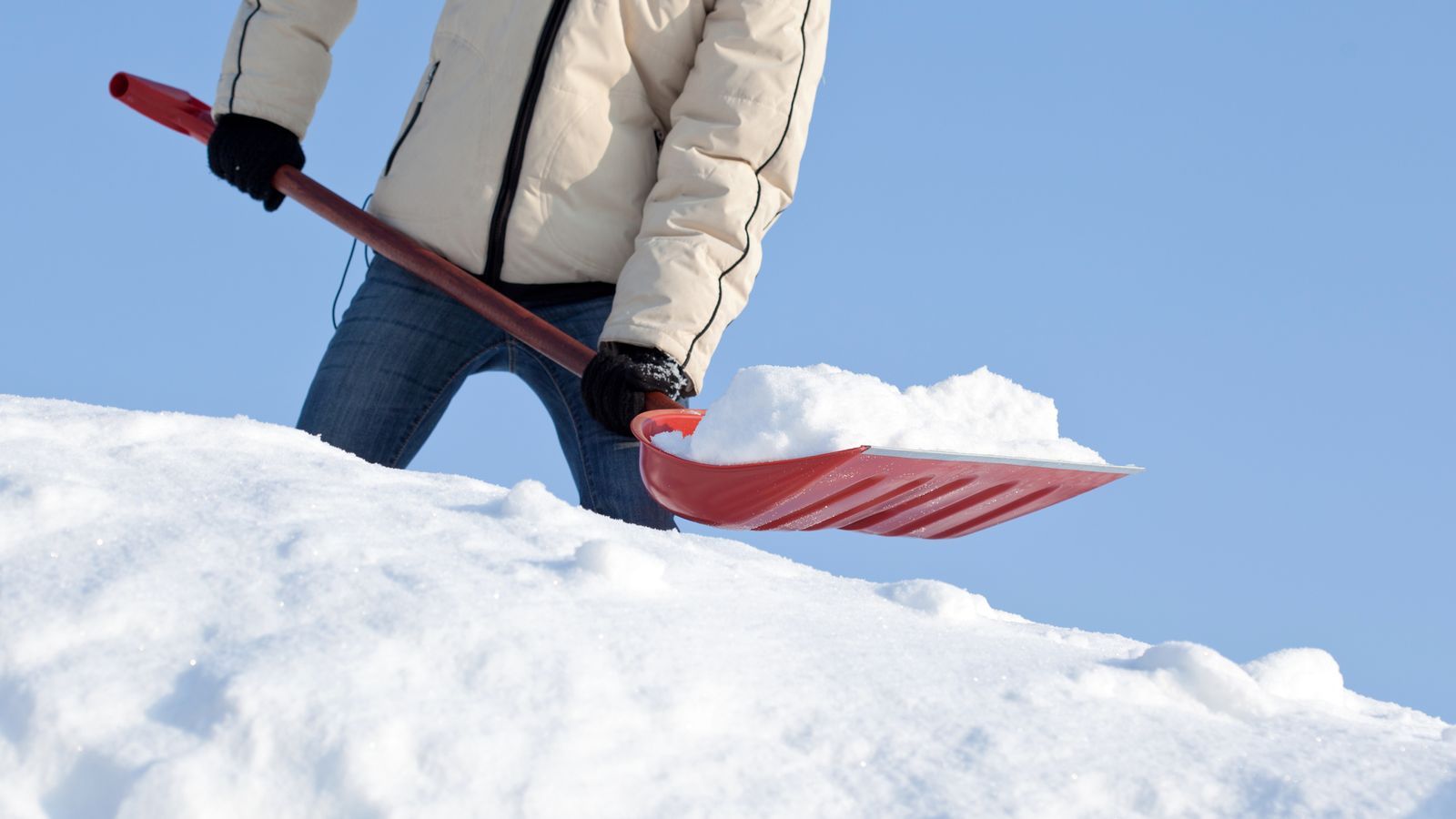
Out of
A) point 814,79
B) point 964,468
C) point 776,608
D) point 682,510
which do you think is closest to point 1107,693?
point 776,608

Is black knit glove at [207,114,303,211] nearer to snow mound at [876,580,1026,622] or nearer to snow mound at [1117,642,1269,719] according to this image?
snow mound at [876,580,1026,622]

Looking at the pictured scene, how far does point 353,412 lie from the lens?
7.32 feet

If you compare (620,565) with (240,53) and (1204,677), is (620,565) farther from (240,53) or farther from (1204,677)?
(240,53)

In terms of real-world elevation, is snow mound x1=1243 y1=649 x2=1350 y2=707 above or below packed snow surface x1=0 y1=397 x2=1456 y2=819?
above

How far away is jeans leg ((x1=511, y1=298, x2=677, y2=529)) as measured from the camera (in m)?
2.17

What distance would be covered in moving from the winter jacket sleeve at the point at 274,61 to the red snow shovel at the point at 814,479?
1.53 feet

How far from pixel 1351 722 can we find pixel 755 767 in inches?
28.1

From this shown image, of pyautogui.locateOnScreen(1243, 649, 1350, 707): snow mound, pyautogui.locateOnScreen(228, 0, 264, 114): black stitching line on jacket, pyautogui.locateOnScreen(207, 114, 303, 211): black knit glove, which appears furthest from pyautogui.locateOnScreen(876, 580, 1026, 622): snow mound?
pyautogui.locateOnScreen(228, 0, 264, 114): black stitching line on jacket

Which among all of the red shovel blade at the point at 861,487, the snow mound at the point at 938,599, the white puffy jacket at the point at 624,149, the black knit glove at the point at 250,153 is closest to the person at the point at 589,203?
the white puffy jacket at the point at 624,149

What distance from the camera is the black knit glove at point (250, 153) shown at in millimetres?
2578

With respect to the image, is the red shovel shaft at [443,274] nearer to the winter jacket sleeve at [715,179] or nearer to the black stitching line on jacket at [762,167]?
the winter jacket sleeve at [715,179]

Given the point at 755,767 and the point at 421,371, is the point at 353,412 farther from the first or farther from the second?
the point at 755,767

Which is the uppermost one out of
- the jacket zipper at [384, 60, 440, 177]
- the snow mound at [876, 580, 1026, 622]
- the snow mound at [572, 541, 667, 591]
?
the jacket zipper at [384, 60, 440, 177]

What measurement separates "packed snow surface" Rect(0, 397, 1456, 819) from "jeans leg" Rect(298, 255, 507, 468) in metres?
0.71
